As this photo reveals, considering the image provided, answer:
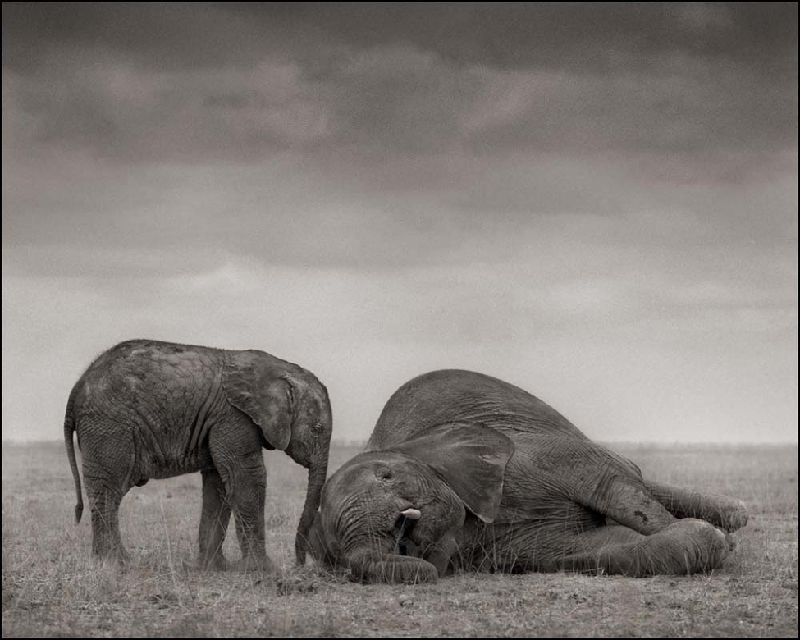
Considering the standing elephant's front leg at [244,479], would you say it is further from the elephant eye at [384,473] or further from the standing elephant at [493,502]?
the elephant eye at [384,473]

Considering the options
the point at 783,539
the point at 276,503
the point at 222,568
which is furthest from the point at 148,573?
the point at 276,503

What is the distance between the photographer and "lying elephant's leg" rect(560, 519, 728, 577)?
1083cm

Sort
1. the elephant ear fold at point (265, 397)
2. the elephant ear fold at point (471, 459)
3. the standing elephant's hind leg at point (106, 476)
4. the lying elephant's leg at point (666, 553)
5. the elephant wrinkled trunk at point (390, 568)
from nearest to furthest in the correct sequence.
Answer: the elephant wrinkled trunk at point (390, 568)
the lying elephant's leg at point (666, 553)
the elephant ear fold at point (471, 459)
the elephant ear fold at point (265, 397)
the standing elephant's hind leg at point (106, 476)

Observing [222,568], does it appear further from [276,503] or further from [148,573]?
[276,503]

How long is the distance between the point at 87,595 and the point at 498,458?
445cm

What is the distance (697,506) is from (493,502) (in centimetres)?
252

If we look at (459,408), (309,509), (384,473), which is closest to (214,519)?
(309,509)

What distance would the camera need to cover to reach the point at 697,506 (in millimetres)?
12453

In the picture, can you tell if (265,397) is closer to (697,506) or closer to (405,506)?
(405,506)

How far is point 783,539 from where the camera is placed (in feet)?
50.6

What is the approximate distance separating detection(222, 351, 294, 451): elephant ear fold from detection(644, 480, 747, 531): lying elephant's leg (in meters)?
4.15

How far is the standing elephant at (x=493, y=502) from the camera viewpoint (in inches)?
420

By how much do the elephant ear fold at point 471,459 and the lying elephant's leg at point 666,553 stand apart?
114 cm

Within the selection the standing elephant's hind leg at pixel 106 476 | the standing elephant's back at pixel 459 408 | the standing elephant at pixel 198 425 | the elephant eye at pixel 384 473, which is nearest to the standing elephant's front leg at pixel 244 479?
the standing elephant at pixel 198 425
